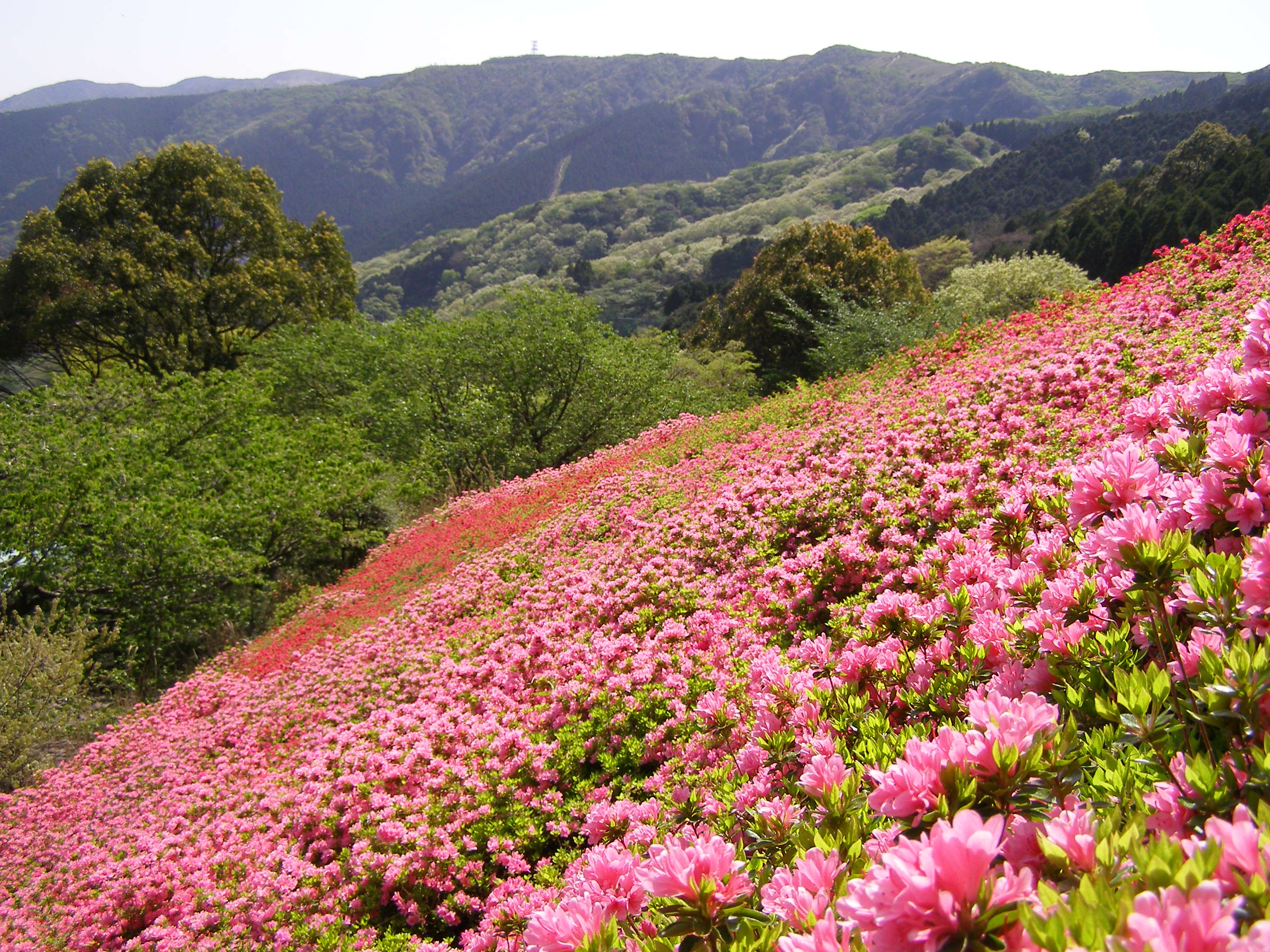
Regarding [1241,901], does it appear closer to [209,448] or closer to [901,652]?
[901,652]

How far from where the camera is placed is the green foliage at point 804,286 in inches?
984

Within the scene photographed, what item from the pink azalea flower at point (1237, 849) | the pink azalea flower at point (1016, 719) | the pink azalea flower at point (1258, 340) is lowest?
the pink azalea flower at point (1016, 719)

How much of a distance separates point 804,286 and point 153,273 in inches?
871

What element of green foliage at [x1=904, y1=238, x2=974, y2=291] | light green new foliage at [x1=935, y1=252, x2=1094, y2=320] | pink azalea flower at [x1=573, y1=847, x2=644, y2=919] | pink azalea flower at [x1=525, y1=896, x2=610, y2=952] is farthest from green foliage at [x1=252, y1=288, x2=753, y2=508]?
green foliage at [x1=904, y1=238, x2=974, y2=291]

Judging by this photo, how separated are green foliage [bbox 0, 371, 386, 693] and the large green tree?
7709 mm

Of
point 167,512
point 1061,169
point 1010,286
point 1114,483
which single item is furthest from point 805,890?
point 1061,169

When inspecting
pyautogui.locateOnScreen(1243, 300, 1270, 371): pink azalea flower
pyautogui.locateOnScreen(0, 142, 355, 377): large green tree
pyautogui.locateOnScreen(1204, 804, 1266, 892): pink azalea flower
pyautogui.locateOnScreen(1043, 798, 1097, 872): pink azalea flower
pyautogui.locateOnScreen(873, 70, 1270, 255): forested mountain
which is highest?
pyautogui.locateOnScreen(873, 70, 1270, 255): forested mountain

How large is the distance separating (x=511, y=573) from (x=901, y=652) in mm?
5619

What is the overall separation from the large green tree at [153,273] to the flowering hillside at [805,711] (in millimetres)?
16548

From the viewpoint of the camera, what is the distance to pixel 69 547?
376 inches

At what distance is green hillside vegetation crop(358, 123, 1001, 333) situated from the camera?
282 feet

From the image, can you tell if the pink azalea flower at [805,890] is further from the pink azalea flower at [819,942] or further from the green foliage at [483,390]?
the green foliage at [483,390]

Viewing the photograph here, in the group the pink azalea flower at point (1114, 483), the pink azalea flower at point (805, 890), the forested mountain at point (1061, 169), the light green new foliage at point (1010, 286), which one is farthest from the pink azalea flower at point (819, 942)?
the forested mountain at point (1061, 169)

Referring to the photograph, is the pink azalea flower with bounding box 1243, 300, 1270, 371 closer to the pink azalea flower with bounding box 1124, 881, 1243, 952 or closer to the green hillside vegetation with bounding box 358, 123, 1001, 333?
the pink azalea flower with bounding box 1124, 881, 1243, 952
